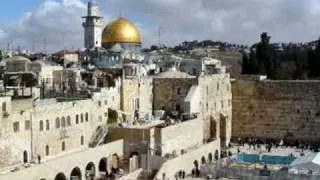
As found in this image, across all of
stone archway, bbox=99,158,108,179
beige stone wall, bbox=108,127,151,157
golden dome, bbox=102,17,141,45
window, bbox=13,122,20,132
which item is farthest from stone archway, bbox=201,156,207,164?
golden dome, bbox=102,17,141,45

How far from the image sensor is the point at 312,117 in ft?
131

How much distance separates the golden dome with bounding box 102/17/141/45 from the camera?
50594 millimetres

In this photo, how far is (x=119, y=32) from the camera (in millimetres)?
50594

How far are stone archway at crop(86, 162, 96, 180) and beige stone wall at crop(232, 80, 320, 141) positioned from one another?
1666cm

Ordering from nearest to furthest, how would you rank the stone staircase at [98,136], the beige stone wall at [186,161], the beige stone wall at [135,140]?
the beige stone wall at [186,161], the beige stone wall at [135,140], the stone staircase at [98,136]

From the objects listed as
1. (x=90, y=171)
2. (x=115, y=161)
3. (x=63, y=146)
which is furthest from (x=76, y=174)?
(x=115, y=161)

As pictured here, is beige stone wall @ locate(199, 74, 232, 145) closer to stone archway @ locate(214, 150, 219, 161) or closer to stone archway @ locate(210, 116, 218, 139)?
stone archway @ locate(210, 116, 218, 139)

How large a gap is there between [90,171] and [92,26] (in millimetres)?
32206

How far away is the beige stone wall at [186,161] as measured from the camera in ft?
91.1

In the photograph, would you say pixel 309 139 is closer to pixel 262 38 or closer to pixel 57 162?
pixel 262 38

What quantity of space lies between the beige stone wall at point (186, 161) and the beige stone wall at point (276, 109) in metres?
6.87

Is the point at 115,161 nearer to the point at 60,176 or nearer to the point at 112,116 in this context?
the point at 112,116

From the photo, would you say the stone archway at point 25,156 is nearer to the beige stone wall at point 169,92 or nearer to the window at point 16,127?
the window at point 16,127

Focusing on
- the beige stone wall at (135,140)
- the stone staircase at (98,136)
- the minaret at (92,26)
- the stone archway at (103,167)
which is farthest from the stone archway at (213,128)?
the minaret at (92,26)
